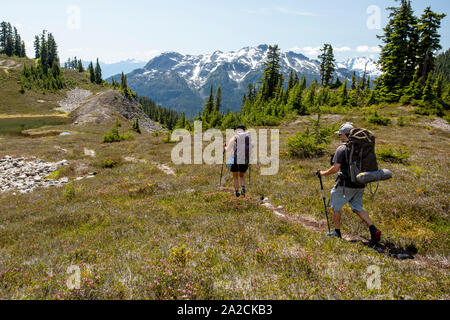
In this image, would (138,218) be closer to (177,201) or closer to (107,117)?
(177,201)

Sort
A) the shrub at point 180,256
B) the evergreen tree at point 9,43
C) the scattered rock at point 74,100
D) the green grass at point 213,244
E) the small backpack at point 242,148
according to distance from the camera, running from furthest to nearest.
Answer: the evergreen tree at point 9,43 → the scattered rock at point 74,100 → the small backpack at point 242,148 → the shrub at point 180,256 → the green grass at point 213,244

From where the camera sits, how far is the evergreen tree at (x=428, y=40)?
37.5m

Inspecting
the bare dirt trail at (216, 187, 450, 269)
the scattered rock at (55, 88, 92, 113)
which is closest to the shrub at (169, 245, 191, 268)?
the bare dirt trail at (216, 187, 450, 269)

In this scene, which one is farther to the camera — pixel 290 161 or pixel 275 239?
pixel 290 161

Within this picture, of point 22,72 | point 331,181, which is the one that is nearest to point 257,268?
point 331,181

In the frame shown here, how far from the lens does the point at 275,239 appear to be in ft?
19.4

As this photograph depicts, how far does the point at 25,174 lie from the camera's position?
1775 centimetres

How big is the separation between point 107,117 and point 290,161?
255ft

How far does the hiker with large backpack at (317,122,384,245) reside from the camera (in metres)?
5.53

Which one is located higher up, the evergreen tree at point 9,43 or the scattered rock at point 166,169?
the evergreen tree at point 9,43

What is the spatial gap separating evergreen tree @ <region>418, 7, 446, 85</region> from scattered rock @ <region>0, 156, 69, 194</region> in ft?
177

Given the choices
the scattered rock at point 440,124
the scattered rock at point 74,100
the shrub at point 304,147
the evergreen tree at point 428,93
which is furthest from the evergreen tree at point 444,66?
the scattered rock at point 74,100

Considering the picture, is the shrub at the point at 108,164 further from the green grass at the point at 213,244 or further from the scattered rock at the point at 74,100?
the scattered rock at the point at 74,100

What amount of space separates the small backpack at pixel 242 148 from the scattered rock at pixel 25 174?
13.2 metres
